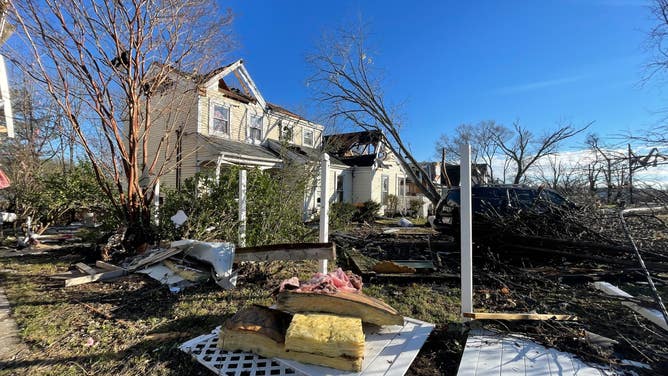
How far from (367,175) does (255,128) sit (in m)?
7.47

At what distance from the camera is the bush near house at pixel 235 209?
5633 millimetres

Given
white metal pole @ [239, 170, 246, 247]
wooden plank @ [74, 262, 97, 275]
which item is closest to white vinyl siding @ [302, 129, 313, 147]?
white metal pole @ [239, 170, 246, 247]

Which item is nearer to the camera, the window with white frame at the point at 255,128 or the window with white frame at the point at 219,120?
the window with white frame at the point at 219,120

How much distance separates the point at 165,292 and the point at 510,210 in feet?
20.8

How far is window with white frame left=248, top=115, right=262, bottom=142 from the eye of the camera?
14688 millimetres

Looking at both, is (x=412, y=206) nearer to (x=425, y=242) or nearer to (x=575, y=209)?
(x=425, y=242)

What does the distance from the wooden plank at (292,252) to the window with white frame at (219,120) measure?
9.82 meters

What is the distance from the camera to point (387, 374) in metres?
2.24

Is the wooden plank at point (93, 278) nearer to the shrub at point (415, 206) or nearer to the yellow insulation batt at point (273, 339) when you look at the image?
the yellow insulation batt at point (273, 339)

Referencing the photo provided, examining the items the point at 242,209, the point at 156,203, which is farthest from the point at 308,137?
the point at 242,209

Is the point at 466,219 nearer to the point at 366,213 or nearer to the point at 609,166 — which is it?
the point at 609,166

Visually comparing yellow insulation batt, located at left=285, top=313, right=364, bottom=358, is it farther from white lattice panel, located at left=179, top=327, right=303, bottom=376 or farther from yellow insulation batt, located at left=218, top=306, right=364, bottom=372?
white lattice panel, located at left=179, top=327, right=303, bottom=376

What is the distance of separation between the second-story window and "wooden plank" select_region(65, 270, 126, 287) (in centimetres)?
1388

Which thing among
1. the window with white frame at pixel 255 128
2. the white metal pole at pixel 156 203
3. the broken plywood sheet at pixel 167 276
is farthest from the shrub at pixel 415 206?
the broken plywood sheet at pixel 167 276
